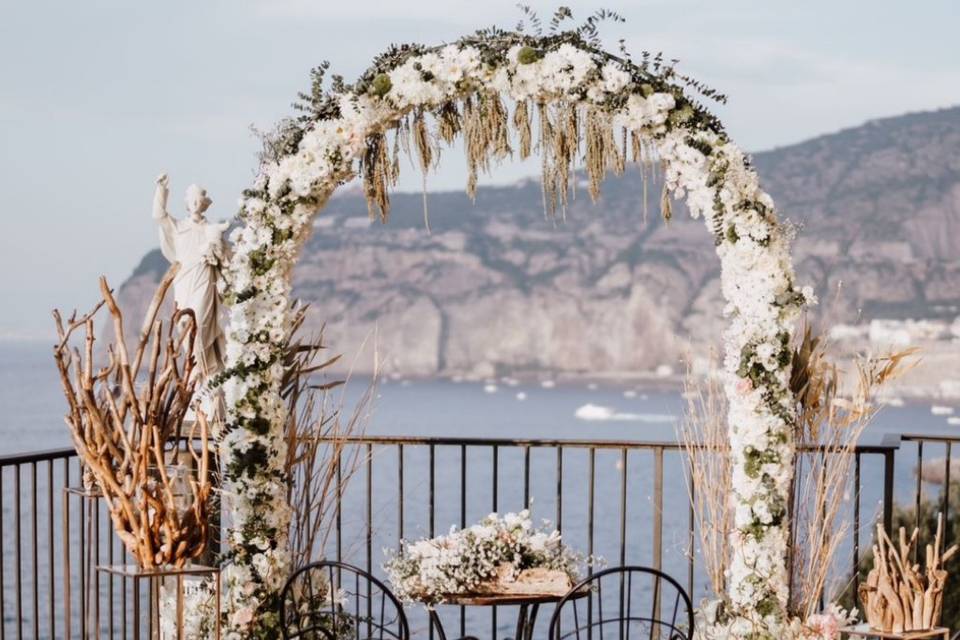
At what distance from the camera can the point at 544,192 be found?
5.04 metres

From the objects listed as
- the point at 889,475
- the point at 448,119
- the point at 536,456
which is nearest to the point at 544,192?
the point at 448,119

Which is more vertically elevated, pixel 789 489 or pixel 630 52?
pixel 630 52

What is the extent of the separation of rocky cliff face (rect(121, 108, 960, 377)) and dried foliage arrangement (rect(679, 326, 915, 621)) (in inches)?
1050

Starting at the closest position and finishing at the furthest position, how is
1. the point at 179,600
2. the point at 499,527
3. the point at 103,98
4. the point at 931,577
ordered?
the point at 179,600
the point at 931,577
the point at 499,527
the point at 103,98

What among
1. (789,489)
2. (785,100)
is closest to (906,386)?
(785,100)

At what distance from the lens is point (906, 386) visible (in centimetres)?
3419

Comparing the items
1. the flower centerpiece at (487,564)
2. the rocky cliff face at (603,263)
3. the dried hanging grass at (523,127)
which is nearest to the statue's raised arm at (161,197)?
the dried hanging grass at (523,127)

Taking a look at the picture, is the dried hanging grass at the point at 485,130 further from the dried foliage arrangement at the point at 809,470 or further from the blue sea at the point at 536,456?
the blue sea at the point at 536,456

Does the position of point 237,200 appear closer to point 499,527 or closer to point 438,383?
point 499,527

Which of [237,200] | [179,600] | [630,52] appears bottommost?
[179,600]

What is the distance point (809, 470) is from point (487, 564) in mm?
1272

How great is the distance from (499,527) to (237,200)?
1569mm

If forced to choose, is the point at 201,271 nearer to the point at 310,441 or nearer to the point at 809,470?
the point at 310,441

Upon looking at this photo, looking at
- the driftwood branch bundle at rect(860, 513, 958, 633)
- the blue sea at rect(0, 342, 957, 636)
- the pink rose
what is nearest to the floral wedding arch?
the pink rose
